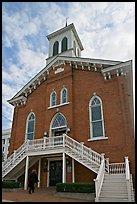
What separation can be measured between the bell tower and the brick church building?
13.0ft

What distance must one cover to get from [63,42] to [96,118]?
12.3 metres

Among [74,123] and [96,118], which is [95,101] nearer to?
[96,118]

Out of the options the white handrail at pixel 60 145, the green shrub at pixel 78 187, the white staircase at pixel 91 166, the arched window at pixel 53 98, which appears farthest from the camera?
the arched window at pixel 53 98

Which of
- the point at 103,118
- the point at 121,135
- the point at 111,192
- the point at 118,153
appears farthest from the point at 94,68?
the point at 111,192

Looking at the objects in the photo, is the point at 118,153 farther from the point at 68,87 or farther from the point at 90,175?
the point at 68,87

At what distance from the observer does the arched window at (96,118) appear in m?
15.0

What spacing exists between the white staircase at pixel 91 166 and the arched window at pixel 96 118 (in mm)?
1818

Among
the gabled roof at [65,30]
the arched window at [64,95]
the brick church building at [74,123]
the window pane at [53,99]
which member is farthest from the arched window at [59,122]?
the gabled roof at [65,30]

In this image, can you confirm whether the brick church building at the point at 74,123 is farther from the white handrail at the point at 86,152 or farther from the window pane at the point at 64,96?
the window pane at the point at 64,96

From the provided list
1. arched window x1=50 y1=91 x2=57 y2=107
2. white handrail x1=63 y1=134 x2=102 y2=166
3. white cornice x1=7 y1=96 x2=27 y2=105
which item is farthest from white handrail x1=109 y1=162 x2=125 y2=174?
white cornice x1=7 y1=96 x2=27 y2=105

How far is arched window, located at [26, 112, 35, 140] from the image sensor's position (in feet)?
61.6

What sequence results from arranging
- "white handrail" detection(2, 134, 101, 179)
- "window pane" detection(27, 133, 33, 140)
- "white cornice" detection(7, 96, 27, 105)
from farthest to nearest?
"white cornice" detection(7, 96, 27, 105)
"window pane" detection(27, 133, 33, 140)
"white handrail" detection(2, 134, 101, 179)

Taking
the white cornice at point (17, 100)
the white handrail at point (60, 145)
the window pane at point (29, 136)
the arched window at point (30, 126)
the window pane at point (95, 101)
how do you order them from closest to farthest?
the white handrail at point (60, 145) → the window pane at point (95, 101) → the window pane at point (29, 136) → the arched window at point (30, 126) → the white cornice at point (17, 100)

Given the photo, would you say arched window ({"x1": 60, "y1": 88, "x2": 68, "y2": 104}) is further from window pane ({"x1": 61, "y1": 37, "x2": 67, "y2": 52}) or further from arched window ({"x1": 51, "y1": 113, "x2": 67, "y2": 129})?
window pane ({"x1": 61, "y1": 37, "x2": 67, "y2": 52})
